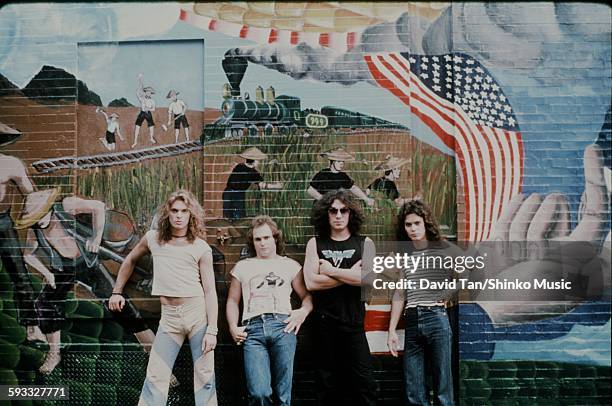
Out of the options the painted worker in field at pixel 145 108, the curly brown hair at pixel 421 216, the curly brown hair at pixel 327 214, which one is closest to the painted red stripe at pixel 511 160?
the curly brown hair at pixel 421 216

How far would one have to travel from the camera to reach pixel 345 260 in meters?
6.81

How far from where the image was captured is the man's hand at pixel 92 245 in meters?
7.34

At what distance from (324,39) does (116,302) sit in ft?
11.1

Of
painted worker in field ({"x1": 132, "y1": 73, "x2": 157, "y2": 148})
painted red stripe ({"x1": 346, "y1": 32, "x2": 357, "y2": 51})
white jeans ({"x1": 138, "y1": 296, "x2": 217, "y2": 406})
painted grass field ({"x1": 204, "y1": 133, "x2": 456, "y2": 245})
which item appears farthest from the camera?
painted worker in field ({"x1": 132, "y1": 73, "x2": 157, "y2": 148})

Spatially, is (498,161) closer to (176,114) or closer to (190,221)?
(190,221)

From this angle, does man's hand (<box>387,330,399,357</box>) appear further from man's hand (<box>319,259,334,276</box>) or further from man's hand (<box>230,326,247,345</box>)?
man's hand (<box>230,326,247,345</box>)

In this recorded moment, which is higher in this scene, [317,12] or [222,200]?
[317,12]

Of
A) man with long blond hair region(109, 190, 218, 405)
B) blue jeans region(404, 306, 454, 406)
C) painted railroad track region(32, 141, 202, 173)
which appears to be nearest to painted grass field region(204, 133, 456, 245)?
painted railroad track region(32, 141, 202, 173)

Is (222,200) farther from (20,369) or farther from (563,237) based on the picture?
(563,237)

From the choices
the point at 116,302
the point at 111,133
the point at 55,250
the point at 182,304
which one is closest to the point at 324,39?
the point at 111,133

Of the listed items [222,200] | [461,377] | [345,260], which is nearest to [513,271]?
[461,377]

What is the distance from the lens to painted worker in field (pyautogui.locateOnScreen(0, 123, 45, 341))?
7293mm

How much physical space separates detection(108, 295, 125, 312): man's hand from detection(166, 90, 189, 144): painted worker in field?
1.68 m

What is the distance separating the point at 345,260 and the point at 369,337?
86cm
